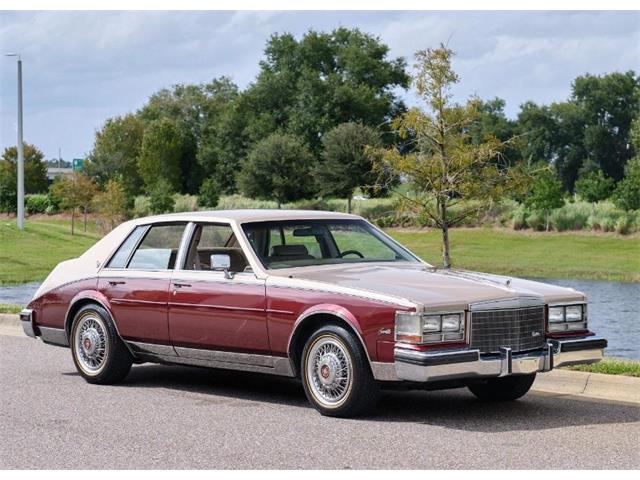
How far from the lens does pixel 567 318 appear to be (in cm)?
947

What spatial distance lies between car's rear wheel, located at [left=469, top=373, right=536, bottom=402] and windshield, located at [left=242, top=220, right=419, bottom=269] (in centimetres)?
138

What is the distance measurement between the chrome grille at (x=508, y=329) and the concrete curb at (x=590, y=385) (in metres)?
1.19

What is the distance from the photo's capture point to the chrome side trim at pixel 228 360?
31.7 ft

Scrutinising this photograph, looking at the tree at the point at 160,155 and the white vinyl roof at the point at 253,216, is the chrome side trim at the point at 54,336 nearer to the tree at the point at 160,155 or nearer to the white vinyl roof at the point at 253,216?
the white vinyl roof at the point at 253,216

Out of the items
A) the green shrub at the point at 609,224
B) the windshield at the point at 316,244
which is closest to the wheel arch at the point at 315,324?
the windshield at the point at 316,244

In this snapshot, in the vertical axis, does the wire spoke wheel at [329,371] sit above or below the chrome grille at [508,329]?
below

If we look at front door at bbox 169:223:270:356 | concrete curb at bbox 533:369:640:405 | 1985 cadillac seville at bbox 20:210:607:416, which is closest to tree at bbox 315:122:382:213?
1985 cadillac seville at bbox 20:210:607:416

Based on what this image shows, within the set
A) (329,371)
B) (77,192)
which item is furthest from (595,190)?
(329,371)

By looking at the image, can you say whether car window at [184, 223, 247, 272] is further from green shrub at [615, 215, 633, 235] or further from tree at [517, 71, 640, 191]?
tree at [517, 71, 640, 191]

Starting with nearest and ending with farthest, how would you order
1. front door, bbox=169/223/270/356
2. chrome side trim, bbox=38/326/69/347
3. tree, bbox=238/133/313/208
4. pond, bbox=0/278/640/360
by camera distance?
1. front door, bbox=169/223/270/356
2. chrome side trim, bbox=38/326/69/347
3. pond, bbox=0/278/640/360
4. tree, bbox=238/133/313/208

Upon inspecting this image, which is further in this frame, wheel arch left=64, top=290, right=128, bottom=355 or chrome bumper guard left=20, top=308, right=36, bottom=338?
chrome bumper guard left=20, top=308, right=36, bottom=338

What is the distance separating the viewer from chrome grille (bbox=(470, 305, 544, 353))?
8914 mm

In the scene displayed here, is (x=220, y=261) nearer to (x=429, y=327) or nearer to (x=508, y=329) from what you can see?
(x=429, y=327)

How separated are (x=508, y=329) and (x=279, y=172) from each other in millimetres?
70328
